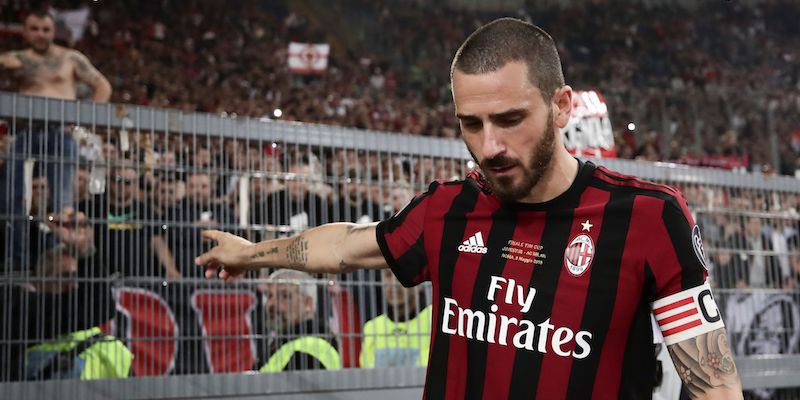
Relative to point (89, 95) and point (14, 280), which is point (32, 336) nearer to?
point (14, 280)

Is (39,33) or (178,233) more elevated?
(39,33)

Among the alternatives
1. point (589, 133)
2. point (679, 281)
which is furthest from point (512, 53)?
point (589, 133)

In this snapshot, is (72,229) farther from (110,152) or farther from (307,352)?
(307,352)

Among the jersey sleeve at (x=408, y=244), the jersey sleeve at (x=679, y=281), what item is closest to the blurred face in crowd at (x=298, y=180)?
the jersey sleeve at (x=408, y=244)

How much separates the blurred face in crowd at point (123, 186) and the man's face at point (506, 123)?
6.59 feet

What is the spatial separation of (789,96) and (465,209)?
17.6 metres

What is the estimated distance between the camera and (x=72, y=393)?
3.35 metres

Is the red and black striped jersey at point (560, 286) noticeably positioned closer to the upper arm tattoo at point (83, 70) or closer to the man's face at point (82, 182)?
the man's face at point (82, 182)

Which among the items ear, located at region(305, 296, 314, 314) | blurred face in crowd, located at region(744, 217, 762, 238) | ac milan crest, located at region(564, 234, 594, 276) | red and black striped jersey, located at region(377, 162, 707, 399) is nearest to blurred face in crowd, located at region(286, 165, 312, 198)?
ear, located at region(305, 296, 314, 314)

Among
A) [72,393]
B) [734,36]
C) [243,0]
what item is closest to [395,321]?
[72,393]

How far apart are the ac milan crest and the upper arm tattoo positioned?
528 cm

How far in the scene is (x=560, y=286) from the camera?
6.68 feet

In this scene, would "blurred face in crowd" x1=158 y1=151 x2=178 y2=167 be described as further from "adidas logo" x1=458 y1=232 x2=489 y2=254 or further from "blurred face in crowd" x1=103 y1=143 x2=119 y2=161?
"adidas logo" x1=458 y1=232 x2=489 y2=254

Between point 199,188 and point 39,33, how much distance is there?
3668 mm
